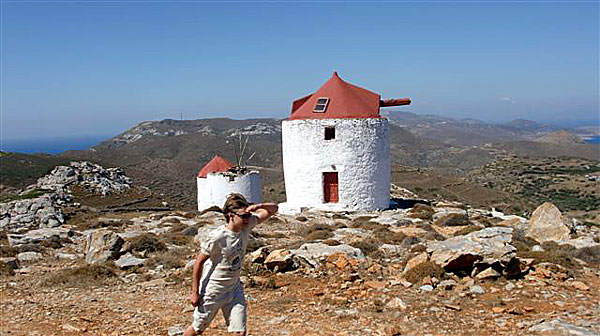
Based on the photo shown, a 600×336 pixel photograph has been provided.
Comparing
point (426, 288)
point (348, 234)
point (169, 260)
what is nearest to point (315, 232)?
point (348, 234)

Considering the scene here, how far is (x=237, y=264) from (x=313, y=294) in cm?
341

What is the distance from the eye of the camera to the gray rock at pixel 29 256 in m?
11.6

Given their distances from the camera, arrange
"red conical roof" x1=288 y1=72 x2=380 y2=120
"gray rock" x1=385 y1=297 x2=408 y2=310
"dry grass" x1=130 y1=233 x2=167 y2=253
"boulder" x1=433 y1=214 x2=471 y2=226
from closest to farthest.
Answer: "gray rock" x1=385 y1=297 x2=408 y2=310, "dry grass" x1=130 y1=233 x2=167 y2=253, "boulder" x1=433 y1=214 x2=471 y2=226, "red conical roof" x1=288 y1=72 x2=380 y2=120

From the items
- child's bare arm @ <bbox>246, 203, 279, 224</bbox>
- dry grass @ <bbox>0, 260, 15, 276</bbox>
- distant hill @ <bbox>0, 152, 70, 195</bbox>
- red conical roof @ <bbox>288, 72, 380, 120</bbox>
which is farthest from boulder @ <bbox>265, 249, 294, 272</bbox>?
distant hill @ <bbox>0, 152, 70, 195</bbox>

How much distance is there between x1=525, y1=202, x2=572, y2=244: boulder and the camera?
506 inches

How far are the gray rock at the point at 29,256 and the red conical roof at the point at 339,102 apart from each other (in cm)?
1129

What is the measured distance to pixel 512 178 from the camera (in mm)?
61281

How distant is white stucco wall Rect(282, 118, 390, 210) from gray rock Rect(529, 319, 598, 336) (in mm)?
13511

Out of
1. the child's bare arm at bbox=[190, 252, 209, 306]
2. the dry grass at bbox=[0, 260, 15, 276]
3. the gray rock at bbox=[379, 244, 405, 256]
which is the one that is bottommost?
the dry grass at bbox=[0, 260, 15, 276]

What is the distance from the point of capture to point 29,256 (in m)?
11.8

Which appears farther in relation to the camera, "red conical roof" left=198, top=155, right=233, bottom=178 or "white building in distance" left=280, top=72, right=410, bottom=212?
"red conical roof" left=198, top=155, right=233, bottom=178

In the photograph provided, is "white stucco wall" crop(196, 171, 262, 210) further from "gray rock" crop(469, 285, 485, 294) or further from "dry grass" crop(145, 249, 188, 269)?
"gray rock" crop(469, 285, 485, 294)

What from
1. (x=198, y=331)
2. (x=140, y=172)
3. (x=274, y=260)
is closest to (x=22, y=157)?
(x=140, y=172)

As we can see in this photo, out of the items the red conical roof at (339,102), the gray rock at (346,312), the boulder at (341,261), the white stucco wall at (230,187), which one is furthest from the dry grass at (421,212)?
the gray rock at (346,312)
